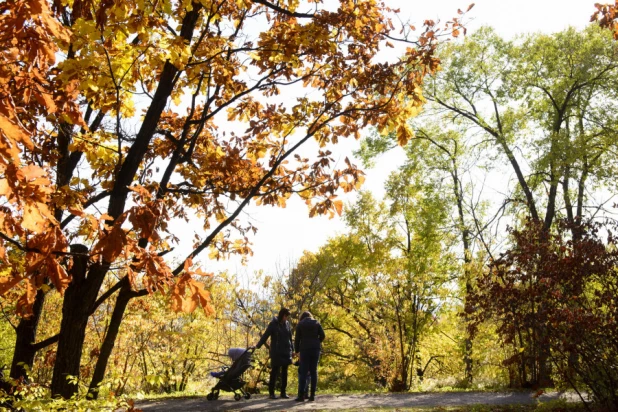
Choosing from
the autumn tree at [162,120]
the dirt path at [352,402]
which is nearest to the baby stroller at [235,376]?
the dirt path at [352,402]

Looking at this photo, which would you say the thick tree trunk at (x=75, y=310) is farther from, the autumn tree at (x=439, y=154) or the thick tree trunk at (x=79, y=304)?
the autumn tree at (x=439, y=154)

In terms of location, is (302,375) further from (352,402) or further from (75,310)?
(75,310)

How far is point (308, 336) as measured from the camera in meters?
8.50

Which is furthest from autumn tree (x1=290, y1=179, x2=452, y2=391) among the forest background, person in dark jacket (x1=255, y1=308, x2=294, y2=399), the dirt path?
person in dark jacket (x1=255, y1=308, x2=294, y2=399)

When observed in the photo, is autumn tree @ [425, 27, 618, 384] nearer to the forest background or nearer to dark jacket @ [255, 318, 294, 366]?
the forest background

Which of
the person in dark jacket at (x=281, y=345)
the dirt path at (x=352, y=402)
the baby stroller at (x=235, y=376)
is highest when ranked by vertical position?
the person in dark jacket at (x=281, y=345)

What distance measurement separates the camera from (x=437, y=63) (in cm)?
443

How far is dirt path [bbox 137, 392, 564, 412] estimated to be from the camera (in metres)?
7.79

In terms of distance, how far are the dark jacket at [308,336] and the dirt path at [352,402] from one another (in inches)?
36.4

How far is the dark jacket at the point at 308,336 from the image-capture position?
846 cm

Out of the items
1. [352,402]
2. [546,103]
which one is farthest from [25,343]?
[546,103]

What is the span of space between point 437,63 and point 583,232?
168 inches

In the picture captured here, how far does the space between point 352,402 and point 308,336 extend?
4.53 ft

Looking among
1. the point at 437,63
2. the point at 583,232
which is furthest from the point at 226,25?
the point at 583,232
